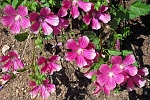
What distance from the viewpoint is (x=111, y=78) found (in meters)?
1.55

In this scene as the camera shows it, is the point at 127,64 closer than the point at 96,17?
Yes

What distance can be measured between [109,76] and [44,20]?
1.37ft

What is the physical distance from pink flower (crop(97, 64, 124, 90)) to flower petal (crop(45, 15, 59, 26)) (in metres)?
0.31

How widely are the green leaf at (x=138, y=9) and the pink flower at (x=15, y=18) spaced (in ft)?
2.21

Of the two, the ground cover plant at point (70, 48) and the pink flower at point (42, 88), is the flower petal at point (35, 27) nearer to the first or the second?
the ground cover plant at point (70, 48)

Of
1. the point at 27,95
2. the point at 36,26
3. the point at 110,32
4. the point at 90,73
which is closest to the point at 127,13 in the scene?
the point at 110,32

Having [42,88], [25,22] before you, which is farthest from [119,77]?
[25,22]

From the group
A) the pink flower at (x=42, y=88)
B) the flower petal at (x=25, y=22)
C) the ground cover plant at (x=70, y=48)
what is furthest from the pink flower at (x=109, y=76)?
the flower petal at (x=25, y=22)

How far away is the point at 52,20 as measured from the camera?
1546 mm

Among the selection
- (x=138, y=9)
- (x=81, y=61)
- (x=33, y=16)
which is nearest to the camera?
(x=33, y=16)

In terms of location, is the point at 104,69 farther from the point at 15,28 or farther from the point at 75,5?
the point at 15,28

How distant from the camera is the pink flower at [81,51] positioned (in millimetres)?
1558

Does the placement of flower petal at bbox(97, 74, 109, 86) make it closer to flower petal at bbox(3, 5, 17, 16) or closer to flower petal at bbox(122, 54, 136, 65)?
flower petal at bbox(122, 54, 136, 65)

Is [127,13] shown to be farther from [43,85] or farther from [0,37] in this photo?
[0,37]
